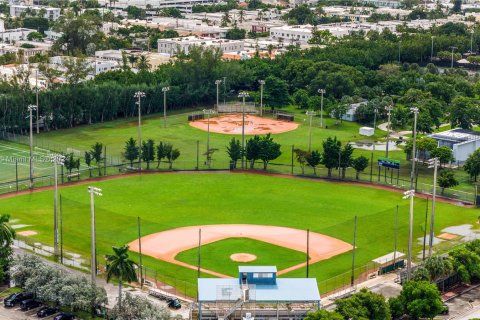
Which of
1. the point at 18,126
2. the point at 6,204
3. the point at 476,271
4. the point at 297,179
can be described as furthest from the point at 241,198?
the point at 18,126

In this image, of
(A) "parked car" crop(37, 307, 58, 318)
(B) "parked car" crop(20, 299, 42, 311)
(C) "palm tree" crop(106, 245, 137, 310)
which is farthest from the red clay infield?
(A) "parked car" crop(37, 307, 58, 318)

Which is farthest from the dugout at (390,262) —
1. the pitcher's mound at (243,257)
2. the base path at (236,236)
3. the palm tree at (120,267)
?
the palm tree at (120,267)

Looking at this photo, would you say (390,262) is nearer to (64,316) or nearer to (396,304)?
(396,304)

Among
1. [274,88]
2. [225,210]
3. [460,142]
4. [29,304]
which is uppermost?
[274,88]

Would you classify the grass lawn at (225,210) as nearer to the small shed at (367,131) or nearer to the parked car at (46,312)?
the parked car at (46,312)

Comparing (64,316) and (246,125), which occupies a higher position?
(246,125)

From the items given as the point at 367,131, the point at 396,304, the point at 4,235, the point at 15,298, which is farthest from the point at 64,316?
the point at 367,131
